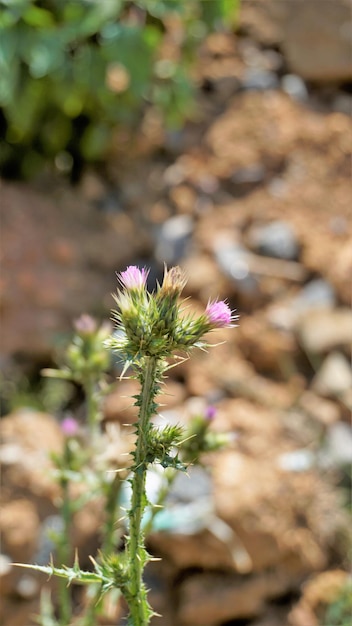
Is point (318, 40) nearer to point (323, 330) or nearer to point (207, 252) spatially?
point (207, 252)

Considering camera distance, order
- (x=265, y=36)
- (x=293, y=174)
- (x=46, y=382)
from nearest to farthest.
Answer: (x=46, y=382)
(x=293, y=174)
(x=265, y=36)

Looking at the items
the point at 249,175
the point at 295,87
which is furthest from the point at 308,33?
the point at 249,175

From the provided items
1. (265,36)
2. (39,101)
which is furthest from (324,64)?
(39,101)

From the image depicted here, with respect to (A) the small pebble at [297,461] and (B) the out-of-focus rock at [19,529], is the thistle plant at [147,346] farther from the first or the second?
(A) the small pebble at [297,461]

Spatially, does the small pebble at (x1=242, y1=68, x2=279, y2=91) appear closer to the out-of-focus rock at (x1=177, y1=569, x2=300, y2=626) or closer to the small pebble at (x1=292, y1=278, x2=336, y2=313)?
the small pebble at (x1=292, y1=278, x2=336, y2=313)

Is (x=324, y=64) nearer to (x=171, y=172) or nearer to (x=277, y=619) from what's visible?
(x=171, y=172)

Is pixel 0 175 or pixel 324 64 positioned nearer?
pixel 0 175

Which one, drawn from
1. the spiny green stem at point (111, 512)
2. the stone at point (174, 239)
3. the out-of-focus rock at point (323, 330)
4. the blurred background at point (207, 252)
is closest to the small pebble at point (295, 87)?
the blurred background at point (207, 252)
